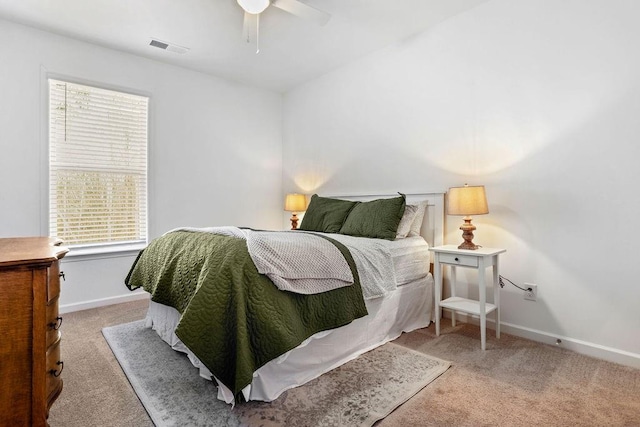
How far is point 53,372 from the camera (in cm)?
139

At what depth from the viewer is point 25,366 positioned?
111 centimetres

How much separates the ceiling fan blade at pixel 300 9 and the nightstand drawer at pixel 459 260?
2012 mm

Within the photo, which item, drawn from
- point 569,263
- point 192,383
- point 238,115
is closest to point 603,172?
point 569,263

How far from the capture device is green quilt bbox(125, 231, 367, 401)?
1548 mm

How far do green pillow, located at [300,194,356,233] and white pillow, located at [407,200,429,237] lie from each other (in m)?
0.63

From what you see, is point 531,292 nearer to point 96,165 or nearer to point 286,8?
point 286,8

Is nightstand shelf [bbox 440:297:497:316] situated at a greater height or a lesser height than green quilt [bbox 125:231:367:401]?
lesser

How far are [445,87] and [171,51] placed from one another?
9.16ft

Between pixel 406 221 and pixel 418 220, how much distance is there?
15 cm

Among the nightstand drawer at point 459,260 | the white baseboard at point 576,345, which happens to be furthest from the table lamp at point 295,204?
the white baseboard at point 576,345

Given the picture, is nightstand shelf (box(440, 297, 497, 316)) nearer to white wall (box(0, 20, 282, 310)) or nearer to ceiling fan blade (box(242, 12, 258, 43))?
ceiling fan blade (box(242, 12, 258, 43))

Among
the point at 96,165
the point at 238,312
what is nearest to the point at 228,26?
the point at 96,165

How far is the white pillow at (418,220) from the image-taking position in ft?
9.77

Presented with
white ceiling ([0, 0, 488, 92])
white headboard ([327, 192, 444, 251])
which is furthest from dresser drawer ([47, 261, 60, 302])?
white headboard ([327, 192, 444, 251])
